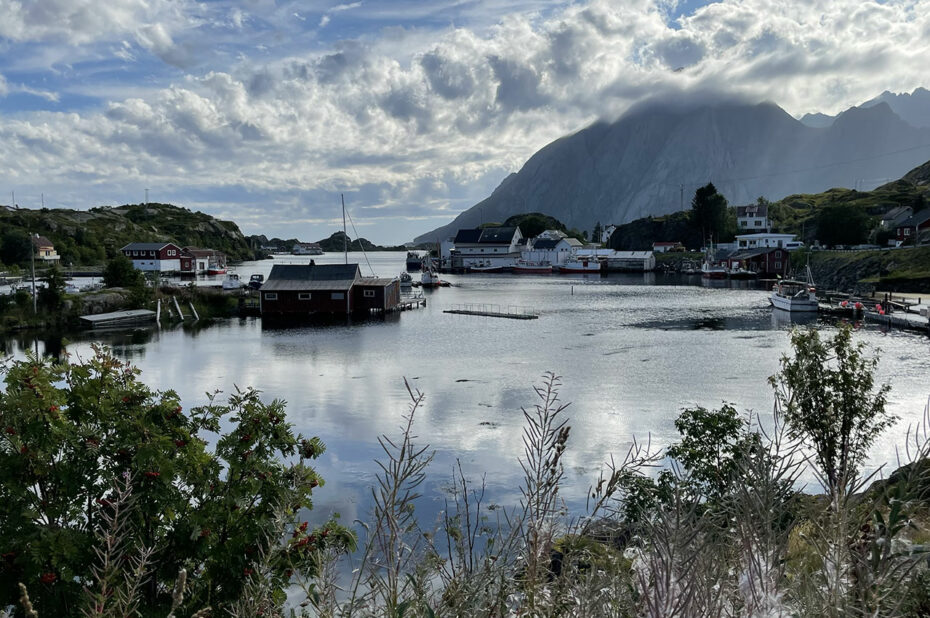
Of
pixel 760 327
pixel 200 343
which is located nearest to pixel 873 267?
pixel 760 327

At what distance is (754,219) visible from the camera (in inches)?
6043

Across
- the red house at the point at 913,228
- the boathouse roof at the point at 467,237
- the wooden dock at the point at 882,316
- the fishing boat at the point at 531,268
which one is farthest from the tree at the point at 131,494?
the boathouse roof at the point at 467,237

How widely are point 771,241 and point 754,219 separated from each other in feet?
96.4

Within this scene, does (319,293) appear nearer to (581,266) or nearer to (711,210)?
(581,266)

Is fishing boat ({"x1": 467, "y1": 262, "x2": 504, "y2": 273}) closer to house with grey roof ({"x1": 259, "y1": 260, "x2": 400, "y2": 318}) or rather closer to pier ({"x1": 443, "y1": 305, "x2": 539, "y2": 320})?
pier ({"x1": 443, "y1": 305, "x2": 539, "y2": 320})

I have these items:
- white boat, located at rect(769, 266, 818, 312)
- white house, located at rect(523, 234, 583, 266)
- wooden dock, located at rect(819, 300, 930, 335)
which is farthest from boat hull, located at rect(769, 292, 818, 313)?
white house, located at rect(523, 234, 583, 266)

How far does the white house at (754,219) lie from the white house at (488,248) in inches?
2048

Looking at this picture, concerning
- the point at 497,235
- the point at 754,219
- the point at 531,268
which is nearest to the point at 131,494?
the point at 531,268

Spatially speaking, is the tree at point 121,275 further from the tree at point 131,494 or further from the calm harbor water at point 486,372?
the tree at point 131,494

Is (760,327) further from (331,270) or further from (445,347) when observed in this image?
(331,270)

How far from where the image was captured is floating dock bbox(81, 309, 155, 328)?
5656cm

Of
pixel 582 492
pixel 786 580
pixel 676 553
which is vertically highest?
pixel 676 553

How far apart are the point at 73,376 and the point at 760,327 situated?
55557 millimetres

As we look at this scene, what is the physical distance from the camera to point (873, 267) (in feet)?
289
